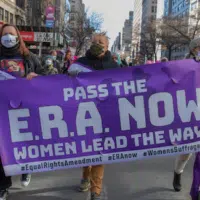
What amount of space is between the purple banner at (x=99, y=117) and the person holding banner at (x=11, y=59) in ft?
0.91

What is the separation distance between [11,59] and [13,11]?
40420 millimetres

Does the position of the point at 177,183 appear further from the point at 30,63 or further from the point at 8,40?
the point at 8,40

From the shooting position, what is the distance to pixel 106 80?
3.94 metres

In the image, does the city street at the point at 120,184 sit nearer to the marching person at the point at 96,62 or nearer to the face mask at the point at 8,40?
→ the marching person at the point at 96,62

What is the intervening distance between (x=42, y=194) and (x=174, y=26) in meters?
66.3

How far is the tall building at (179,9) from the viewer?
96.8 metres

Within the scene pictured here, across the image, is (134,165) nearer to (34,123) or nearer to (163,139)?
(163,139)

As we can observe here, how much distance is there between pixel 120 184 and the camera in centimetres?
492

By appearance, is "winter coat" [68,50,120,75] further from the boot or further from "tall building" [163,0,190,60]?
"tall building" [163,0,190,60]

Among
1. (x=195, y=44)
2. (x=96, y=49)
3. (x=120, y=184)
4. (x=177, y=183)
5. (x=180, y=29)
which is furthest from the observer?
(x=180, y=29)

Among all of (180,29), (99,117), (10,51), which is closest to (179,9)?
(180,29)

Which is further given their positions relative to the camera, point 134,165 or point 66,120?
point 134,165

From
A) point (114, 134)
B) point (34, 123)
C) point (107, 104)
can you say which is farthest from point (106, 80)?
point (34, 123)

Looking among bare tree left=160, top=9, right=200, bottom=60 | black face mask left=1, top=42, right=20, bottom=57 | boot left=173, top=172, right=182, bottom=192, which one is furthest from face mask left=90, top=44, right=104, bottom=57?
bare tree left=160, top=9, right=200, bottom=60
